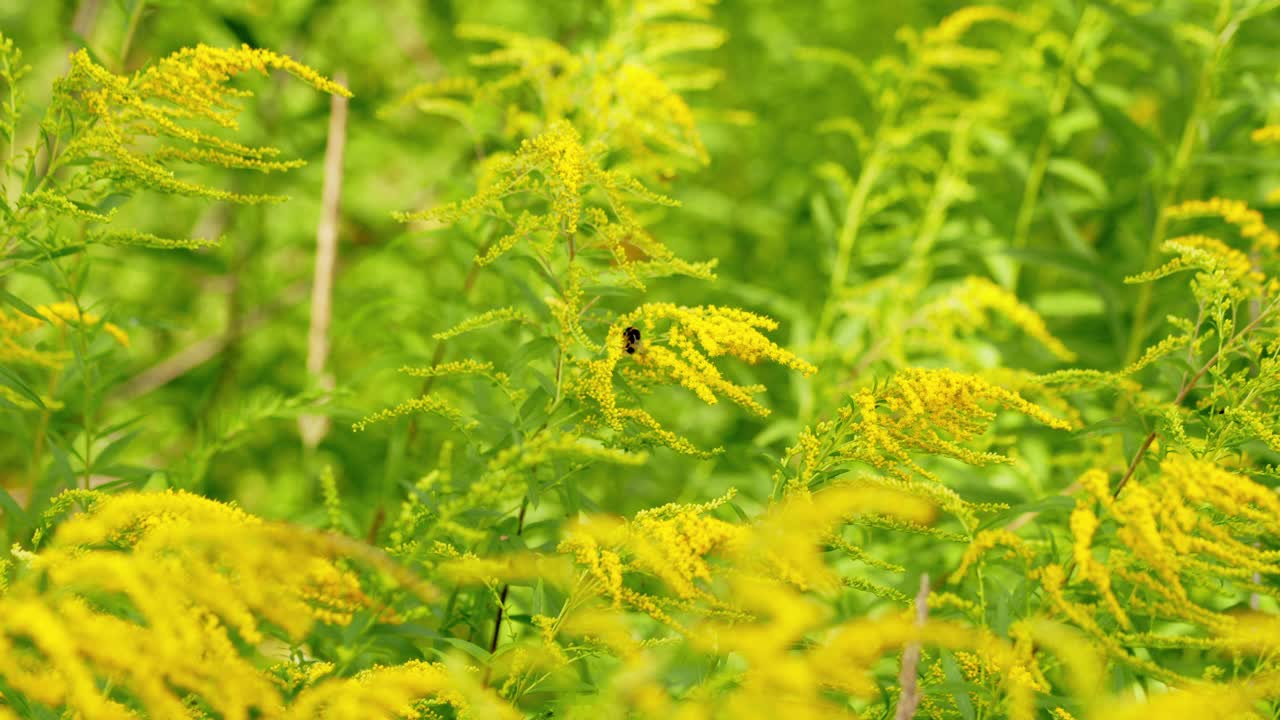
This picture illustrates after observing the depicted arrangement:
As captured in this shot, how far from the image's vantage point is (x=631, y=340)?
1.59 m

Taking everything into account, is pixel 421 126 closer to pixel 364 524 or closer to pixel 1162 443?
pixel 364 524

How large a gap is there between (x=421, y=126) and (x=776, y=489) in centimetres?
334


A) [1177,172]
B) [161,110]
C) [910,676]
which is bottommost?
[910,676]

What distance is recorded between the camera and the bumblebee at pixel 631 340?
1.58 meters

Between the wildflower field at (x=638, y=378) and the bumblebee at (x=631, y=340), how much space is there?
0.14 ft

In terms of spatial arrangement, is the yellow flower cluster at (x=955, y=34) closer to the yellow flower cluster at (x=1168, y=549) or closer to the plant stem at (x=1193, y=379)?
the plant stem at (x=1193, y=379)

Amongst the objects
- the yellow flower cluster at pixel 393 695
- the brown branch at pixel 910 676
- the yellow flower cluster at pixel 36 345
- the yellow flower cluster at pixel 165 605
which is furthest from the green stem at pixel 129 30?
the brown branch at pixel 910 676

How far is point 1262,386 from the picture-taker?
5.22 feet

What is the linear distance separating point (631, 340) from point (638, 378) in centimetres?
6

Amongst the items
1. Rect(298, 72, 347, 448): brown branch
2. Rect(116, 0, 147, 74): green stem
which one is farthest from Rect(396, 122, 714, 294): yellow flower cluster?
Rect(298, 72, 347, 448): brown branch

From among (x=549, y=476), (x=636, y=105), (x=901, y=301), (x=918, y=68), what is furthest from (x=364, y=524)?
(x=918, y=68)

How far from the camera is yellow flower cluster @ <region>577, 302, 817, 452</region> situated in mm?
1473

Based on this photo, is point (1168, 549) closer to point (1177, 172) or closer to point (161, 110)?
point (161, 110)

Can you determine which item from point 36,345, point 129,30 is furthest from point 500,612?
point 129,30
